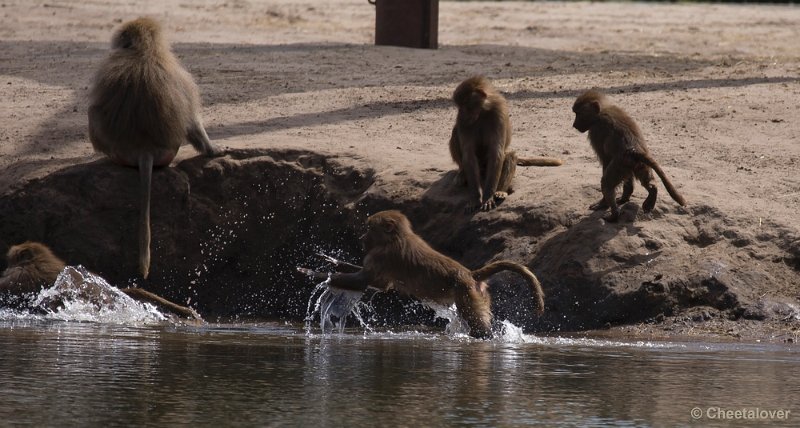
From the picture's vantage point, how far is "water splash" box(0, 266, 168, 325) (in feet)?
28.3

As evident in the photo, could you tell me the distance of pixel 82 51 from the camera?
14219 mm

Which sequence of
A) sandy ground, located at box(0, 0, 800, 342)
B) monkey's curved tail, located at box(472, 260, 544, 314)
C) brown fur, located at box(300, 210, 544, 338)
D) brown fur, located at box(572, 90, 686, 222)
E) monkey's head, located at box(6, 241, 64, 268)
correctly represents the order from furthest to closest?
sandy ground, located at box(0, 0, 800, 342), monkey's head, located at box(6, 241, 64, 268), brown fur, located at box(572, 90, 686, 222), brown fur, located at box(300, 210, 544, 338), monkey's curved tail, located at box(472, 260, 544, 314)

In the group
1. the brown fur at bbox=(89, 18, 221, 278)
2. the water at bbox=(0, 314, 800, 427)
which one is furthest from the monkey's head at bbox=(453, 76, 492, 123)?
the brown fur at bbox=(89, 18, 221, 278)

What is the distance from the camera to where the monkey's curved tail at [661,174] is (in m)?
8.46

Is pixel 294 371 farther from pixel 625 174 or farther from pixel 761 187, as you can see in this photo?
pixel 761 187

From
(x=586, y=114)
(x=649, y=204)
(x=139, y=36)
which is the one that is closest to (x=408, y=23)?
(x=139, y=36)

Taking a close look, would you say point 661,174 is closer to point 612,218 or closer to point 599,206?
point 612,218

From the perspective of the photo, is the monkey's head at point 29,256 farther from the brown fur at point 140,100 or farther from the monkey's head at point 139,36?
the monkey's head at point 139,36

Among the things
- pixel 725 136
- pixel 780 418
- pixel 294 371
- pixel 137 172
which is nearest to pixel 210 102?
pixel 137 172

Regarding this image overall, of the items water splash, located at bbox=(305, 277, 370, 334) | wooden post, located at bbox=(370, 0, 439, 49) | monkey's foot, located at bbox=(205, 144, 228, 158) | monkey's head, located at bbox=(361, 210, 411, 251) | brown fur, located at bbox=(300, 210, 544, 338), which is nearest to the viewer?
brown fur, located at bbox=(300, 210, 544, 338)

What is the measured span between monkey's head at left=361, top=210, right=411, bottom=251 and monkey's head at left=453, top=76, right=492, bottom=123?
51.3 inches

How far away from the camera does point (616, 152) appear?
862 centimetres

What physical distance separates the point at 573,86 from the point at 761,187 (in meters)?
3.38

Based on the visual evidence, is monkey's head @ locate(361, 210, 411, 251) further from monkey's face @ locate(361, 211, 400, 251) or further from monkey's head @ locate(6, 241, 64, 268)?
monkey's head @ locate(6, 241, 64, 268)
